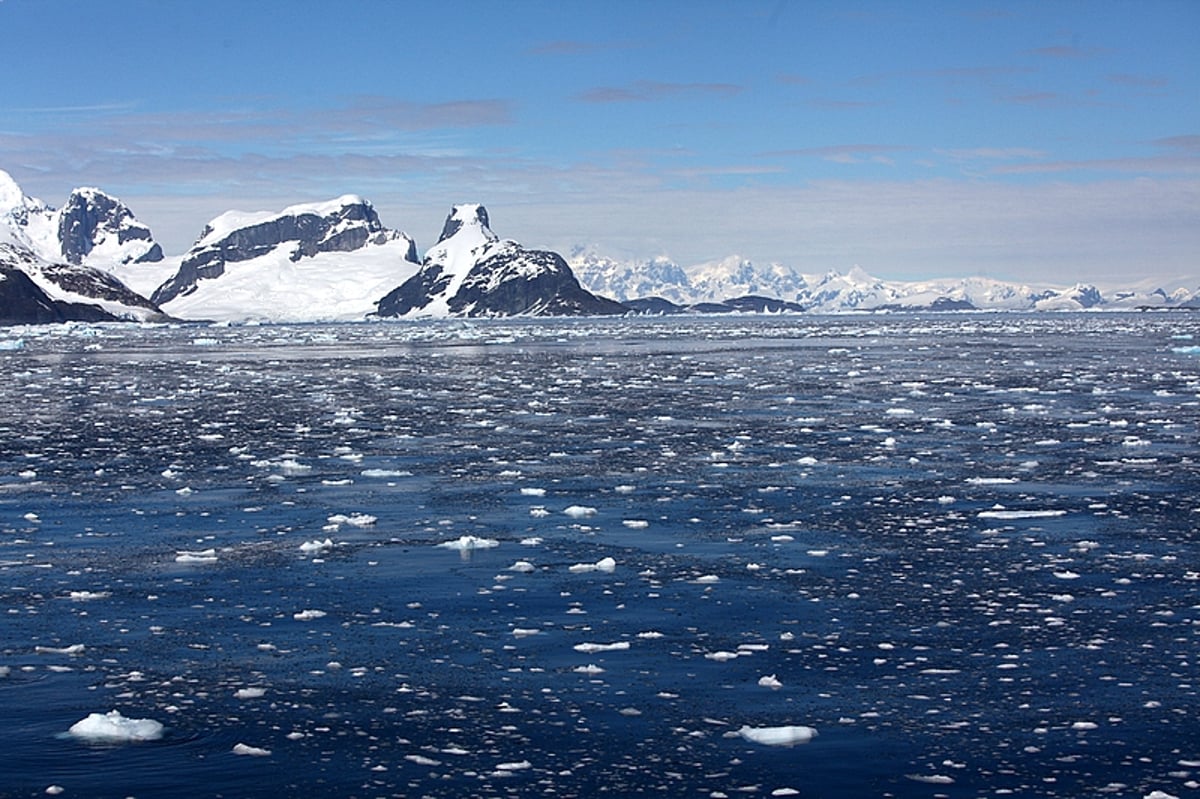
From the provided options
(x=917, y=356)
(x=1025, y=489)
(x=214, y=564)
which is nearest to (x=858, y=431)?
(x=1025, y=489)

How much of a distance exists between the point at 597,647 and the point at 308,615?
10.3ft

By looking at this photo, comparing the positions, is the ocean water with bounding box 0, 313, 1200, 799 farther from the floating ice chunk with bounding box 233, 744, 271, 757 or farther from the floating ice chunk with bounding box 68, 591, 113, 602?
the floating ice chunk with bounding box 68, 591, 113, 602

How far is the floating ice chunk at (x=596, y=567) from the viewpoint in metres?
14.7

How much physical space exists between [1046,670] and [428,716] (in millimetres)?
5168

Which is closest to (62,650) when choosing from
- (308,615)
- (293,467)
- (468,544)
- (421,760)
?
(308,615)

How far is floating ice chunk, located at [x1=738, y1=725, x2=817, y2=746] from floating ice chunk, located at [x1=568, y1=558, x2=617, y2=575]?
5.39m

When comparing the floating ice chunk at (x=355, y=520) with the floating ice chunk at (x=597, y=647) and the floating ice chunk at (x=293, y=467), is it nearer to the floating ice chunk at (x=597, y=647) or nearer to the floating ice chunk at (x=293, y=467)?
the floating ice chunk at (x=293, y=467)

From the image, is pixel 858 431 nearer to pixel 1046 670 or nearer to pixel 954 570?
pixel 954 570

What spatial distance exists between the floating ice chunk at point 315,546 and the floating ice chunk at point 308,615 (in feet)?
9.84

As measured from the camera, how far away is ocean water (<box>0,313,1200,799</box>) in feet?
29.2

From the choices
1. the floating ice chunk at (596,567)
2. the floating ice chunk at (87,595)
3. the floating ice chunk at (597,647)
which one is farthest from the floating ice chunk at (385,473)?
the floating ice chunk at (597,647)

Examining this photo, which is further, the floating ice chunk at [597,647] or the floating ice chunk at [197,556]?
the floating ice chunk at [197,556]

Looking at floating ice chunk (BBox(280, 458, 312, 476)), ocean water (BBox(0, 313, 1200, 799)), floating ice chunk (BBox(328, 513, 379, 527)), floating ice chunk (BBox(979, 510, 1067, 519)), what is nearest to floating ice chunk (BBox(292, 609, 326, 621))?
ocean water (BBox(0, 313, 1200, 799))

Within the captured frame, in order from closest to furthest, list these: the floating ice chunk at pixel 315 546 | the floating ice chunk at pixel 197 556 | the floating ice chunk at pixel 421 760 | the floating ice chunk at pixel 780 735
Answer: the floating ice chunk at pixel 421 760
the floating ice chunk at pixel 780 735
the floating ice chunk at pixel 197 556
the floating ice chunk at pixel 315 546
